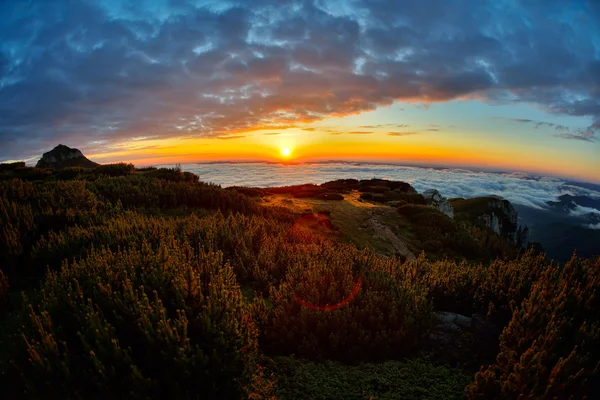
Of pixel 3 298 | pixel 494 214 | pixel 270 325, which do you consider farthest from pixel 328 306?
pixel 494 214

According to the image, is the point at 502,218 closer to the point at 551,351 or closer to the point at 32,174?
the point at 551,351

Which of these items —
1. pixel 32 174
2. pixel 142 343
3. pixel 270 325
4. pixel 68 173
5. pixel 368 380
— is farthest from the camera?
pixel 68 173

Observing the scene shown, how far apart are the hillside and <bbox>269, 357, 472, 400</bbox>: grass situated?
0.02 m

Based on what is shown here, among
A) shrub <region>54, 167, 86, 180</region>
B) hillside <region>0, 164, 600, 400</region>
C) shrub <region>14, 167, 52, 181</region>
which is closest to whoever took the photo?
hillside <region>0, 164, 600, 400</region>

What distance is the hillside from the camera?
10.8ft

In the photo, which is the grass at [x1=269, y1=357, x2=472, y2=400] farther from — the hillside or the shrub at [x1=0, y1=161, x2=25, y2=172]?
the shrub at [x1=0, y1=161, x2=25, y2=172]

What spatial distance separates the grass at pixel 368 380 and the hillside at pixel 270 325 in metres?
0.02

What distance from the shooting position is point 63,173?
20.6 metres

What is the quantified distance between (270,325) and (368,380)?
71.6 inches

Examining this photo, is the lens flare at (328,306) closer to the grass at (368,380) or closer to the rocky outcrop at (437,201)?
the grass at (368,380)

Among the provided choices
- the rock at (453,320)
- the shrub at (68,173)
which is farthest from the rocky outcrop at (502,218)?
the shrub at (68,173)

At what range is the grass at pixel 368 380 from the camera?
3977mm

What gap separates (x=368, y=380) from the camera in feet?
13.8

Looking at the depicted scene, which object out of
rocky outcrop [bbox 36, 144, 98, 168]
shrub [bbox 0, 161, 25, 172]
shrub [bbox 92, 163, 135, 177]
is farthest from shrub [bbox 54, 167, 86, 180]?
rocky outcrop [bbox 36, 144, 98, 168]
